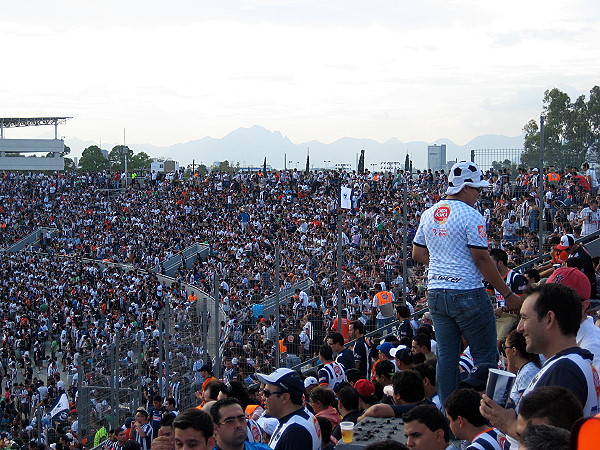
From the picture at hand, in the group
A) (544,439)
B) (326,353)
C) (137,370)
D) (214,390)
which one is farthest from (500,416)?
(137,370)

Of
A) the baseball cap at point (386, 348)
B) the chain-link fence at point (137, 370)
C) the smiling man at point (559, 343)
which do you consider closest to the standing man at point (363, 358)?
the baseball cap at point (386, 348)

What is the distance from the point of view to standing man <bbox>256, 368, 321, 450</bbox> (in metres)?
4.51

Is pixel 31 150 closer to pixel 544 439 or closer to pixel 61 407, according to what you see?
pixel 61 407

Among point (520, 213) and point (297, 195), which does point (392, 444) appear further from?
point (297, 195)

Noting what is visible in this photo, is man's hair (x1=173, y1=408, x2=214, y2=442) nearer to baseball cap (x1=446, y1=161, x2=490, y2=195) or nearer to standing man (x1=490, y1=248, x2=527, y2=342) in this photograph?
baseball cap (x1=446, y1=161, x2=490, y2=195)

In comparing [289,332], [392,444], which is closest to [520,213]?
[289,332]

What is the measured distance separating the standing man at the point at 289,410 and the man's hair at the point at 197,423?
0.51 metres

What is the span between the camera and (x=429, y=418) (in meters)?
3.60

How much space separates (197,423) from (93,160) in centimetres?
8851

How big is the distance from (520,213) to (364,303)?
2.58m

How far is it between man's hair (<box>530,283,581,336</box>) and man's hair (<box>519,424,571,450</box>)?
4.19 feet

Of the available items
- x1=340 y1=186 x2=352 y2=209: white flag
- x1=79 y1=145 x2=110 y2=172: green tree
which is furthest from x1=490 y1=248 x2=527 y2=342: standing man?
x1=79 y1=145 x2=110 y2=172: green tree

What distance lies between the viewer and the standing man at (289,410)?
14.8 feet

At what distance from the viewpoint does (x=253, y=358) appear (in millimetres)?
10773
